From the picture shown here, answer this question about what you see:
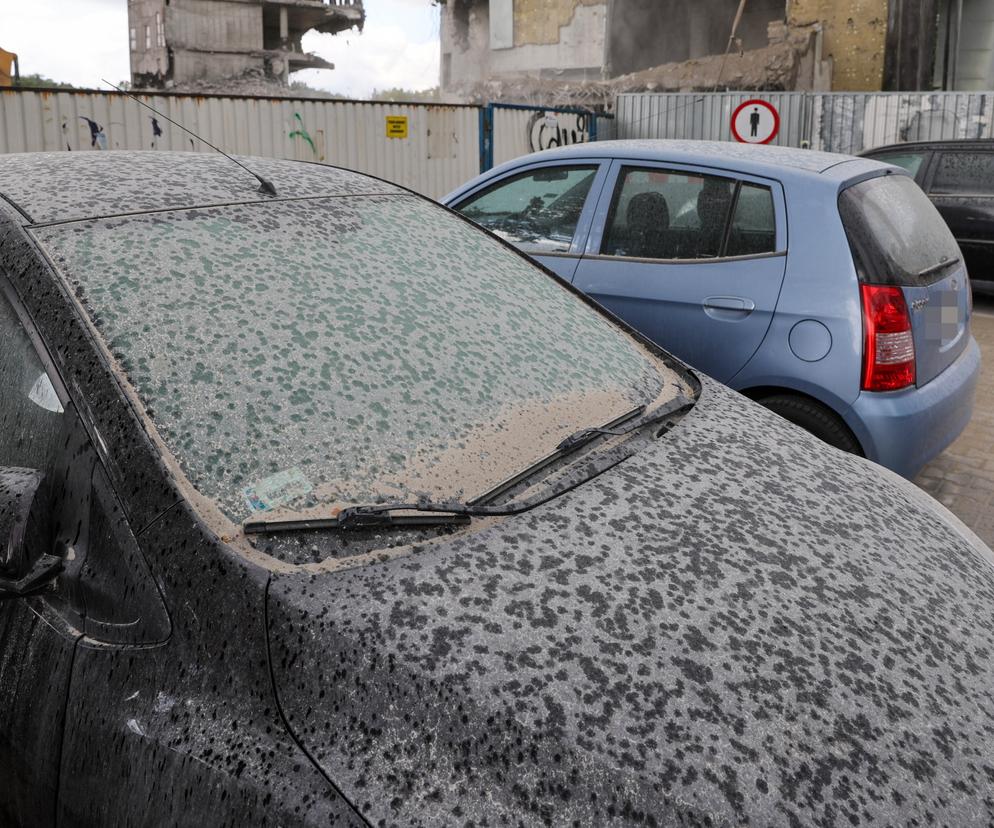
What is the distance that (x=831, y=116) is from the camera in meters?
16.3

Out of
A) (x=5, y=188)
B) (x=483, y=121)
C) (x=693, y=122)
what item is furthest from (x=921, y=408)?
(x=693, y=122)

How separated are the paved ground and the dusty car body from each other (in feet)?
9.65

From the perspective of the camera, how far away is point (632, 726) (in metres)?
1.32

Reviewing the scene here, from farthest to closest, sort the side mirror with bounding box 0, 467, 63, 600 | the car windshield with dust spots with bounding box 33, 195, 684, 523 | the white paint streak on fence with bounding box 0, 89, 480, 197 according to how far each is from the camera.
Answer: the white paint streak on fence with bounding box 0, 89, 480, 197
the car windshield with dust spots with bounding box 33, 195, 684, 523
the side mirror with bounding box 0, 467, 63, 600

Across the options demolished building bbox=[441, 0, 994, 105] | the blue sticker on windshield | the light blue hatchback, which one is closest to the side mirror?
the blue sticker on windshield

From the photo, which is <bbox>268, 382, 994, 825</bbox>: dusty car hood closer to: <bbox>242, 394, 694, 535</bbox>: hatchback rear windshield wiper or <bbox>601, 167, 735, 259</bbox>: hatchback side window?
<bbox>242, 394, 694, 535</bbox>: hatchback rear windshield wiper

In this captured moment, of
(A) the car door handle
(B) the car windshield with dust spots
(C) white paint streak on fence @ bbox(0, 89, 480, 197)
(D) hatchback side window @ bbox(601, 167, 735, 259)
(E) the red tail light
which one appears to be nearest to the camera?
(B) the car windshield with dust spots

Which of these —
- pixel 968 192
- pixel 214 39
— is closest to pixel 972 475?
pixel 968 192

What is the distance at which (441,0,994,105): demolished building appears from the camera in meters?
21.3

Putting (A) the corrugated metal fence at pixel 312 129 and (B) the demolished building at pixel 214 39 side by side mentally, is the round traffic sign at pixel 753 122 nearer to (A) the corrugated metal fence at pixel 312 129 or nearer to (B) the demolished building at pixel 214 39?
(A) the corrugated metal fence at pixel 312 129

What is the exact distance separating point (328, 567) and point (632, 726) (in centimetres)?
51

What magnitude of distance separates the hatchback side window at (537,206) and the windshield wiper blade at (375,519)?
3.30m

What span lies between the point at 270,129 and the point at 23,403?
33.2 feet

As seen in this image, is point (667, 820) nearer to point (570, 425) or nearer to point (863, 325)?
point (570, 425)
